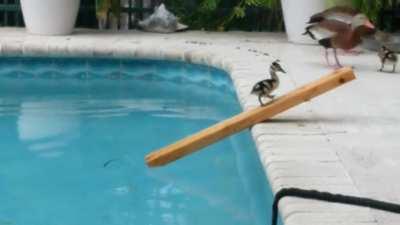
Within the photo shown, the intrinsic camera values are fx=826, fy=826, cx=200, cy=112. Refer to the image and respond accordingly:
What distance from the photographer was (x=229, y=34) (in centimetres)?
732

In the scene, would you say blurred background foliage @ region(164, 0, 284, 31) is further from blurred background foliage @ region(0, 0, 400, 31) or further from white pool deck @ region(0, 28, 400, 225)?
white pool deck @ region(0, 28, 400, 225)

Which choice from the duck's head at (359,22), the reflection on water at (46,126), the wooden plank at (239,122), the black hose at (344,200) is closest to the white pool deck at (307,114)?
the wooden plank at (239,122)

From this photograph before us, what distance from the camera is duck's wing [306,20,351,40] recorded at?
5445mm

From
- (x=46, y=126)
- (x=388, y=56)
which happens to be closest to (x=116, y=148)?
(x=46, y=126)

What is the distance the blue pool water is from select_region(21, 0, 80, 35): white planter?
462mm

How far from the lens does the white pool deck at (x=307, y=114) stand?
9.09ft

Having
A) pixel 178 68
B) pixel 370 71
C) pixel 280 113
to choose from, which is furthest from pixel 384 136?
pixel 178 68

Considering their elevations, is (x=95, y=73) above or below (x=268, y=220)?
below

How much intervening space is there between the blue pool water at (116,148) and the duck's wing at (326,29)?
0.74 meters

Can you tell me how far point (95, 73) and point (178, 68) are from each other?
2.25 feet

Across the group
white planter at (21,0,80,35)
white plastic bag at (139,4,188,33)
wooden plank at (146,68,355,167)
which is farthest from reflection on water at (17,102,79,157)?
white plastic bag at (139,4,188,33)

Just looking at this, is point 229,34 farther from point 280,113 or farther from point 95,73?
point 280,113

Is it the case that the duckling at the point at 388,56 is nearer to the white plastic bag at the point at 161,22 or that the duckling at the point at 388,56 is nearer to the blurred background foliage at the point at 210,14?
the blurred background foliage at the point at 210,14

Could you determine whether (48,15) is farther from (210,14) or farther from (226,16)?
(226,16)
